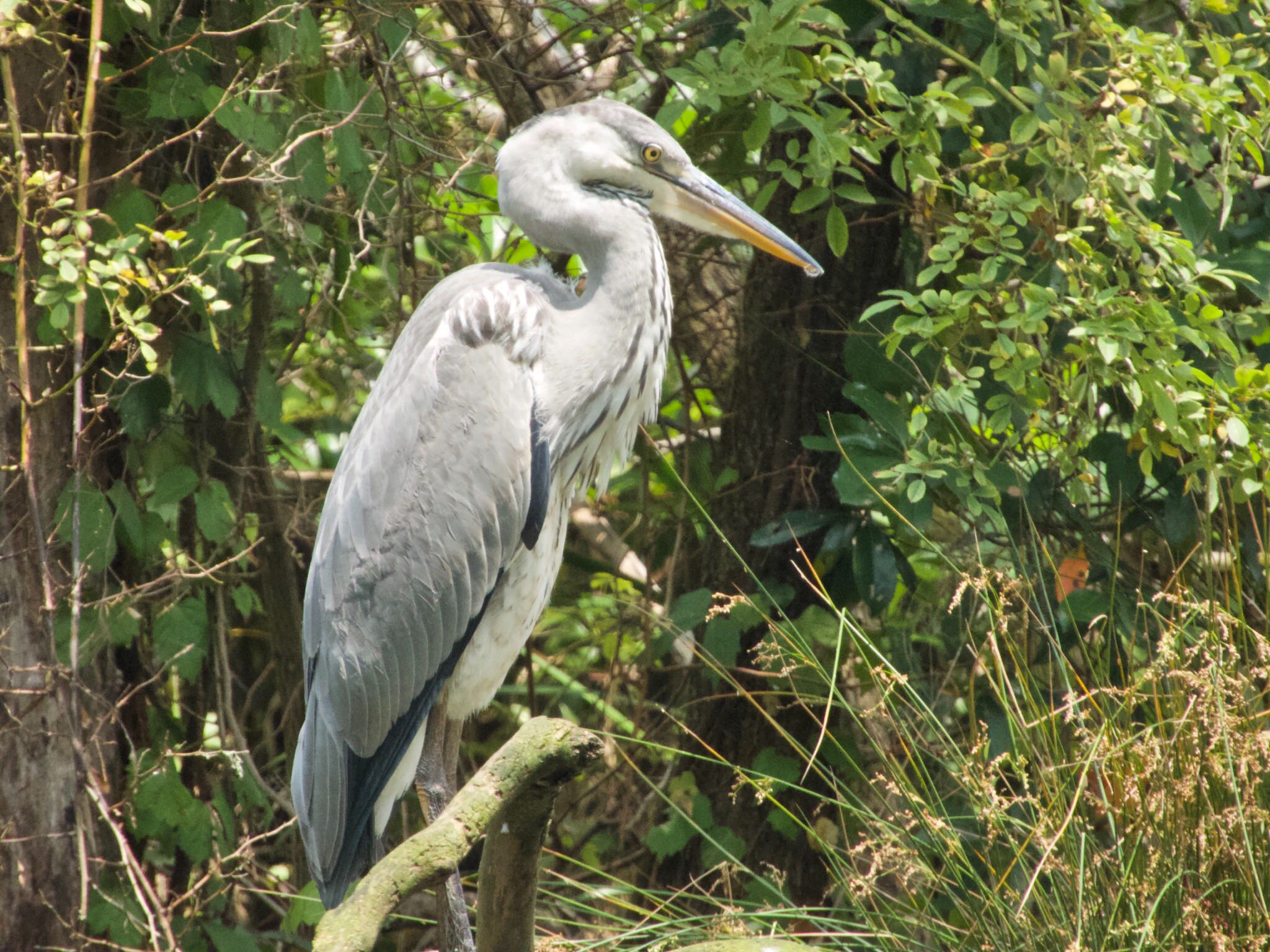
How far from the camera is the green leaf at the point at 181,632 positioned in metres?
2.97

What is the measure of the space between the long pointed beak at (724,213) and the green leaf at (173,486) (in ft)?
4.24

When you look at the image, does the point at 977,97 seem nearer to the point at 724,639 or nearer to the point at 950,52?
the point at 950,52

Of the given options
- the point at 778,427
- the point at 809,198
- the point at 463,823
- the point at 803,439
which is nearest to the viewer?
the point at 463,823

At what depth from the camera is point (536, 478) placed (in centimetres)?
244

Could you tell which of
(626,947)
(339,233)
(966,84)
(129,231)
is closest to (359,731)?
(626,947)

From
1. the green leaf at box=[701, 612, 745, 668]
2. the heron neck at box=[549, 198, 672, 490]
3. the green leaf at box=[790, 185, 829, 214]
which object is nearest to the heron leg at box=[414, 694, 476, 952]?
the heron neck at box=[549, 198, 672, 490]

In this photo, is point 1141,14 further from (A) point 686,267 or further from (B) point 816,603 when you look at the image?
(B) point 816,603

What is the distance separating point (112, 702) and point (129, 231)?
3.86 ft

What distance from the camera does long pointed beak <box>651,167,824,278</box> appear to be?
258 centimetres

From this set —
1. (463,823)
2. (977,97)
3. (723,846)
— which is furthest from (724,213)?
(723,846)

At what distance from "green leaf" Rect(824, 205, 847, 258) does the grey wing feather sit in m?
0.68

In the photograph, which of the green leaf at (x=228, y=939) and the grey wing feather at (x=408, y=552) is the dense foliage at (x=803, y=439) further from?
the grey wing feather at (x=408, y=552)

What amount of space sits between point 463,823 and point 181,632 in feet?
5.89

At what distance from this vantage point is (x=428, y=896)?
3.64m
